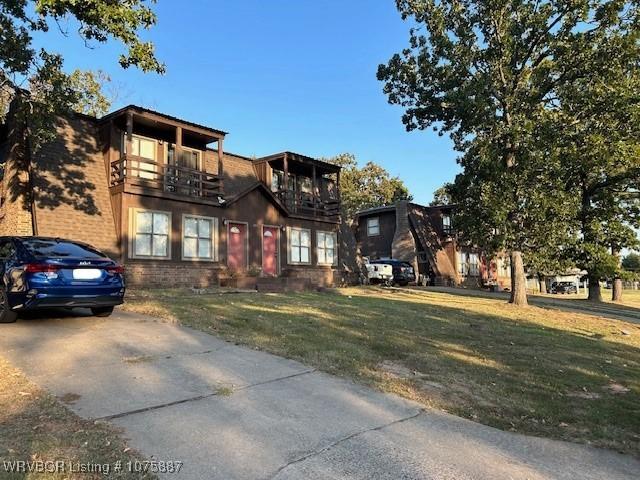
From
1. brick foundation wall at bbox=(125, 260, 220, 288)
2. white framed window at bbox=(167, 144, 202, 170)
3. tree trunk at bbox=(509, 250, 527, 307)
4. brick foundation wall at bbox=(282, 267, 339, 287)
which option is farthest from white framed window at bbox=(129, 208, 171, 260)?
tree trunk at bbox=(509, 250, 527, 307)

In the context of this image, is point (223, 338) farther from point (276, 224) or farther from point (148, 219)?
point (276, 224)

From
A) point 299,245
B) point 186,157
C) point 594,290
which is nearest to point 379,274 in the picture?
point 299,245

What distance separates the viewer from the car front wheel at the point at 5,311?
8.31 m

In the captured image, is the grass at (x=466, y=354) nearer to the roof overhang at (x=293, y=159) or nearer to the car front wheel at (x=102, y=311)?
the car front wheel at (x=102, y=311)

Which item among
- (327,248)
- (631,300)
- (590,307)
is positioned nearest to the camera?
(590,307)

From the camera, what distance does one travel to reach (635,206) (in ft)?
83.1

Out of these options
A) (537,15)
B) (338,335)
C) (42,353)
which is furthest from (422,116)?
(42,353)

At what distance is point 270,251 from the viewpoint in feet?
72.3

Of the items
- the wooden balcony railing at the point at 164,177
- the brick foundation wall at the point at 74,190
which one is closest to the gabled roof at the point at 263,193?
the wooden balcony railing at the point at 164,177

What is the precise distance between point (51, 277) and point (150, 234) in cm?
912

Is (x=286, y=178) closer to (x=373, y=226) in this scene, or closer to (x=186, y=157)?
(x=186, y=157)

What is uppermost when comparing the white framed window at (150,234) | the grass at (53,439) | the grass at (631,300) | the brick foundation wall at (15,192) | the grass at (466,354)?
the brick foundation wall at (15,192)

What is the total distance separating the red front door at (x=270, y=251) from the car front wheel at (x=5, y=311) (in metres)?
13.3

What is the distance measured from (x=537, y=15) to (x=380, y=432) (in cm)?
1719
